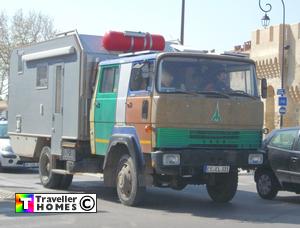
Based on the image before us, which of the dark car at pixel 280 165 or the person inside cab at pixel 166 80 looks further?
the dark car at pixel 280 165

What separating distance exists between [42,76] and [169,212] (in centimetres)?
554

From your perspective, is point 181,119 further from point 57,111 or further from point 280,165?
point 57,111

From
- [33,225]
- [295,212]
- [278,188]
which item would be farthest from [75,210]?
[278,188]

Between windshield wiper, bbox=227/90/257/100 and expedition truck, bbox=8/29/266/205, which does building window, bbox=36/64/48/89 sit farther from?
windshield wiper, bbox=227/90/257/100

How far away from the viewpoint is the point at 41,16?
6406cm

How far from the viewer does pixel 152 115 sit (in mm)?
11461

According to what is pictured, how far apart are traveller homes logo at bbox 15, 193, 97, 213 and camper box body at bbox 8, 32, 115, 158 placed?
15.8ft

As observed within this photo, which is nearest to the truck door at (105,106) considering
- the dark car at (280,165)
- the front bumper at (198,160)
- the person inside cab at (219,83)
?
the front bumper at (198,160)

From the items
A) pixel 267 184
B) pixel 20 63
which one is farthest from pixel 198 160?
pixel 20 63

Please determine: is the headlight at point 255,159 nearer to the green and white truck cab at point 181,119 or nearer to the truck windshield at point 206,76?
the green and white truck cab at point 181,119

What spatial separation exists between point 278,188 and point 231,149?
2.73 meters

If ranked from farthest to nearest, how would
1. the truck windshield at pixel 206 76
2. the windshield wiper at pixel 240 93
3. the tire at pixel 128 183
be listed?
1. the windshield wiper at pixel 240 93
2. the tire at pixel 128 183
3. the truck windshield at pixel 206 76

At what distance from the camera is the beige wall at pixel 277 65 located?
4778 cm

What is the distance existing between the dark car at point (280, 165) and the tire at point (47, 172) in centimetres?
460
